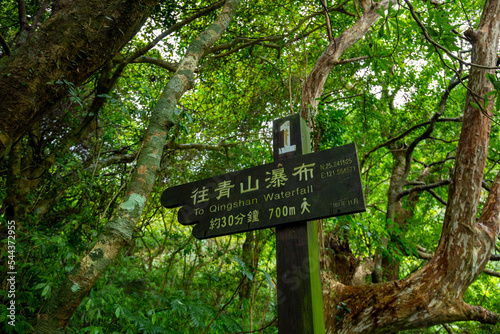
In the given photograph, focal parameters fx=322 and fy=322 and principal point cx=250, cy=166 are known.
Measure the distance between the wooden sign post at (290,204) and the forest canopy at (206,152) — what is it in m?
0.18

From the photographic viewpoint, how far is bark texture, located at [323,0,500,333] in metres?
2.41

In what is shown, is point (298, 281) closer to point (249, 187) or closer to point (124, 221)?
point (249, 187)

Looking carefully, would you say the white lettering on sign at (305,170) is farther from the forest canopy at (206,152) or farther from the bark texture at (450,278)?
the bark texture at (450,278)

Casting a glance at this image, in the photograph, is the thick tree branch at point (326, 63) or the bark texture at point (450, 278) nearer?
the bark texture at point (450, 278)

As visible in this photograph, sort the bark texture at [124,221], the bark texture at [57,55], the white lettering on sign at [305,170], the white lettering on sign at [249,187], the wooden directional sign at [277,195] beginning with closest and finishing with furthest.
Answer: the bark texture at [124,221], the wooden directional sign at [277,195], the white lettering on sign at [305,170], the white lettering on sign at [249,187], the bark texture at [57,55]

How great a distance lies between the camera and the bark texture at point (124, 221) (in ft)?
5.55


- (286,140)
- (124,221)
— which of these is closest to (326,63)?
(286,140)

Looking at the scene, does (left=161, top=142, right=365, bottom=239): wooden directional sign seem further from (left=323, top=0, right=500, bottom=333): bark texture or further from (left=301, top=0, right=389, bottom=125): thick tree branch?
(left=301, top=0, right=389, bottom=125): thick tree branch

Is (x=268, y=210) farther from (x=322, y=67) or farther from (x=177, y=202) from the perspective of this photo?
(x=322, y=67)

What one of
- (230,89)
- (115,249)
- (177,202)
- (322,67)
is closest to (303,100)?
(322,67)

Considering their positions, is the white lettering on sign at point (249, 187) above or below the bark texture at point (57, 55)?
below

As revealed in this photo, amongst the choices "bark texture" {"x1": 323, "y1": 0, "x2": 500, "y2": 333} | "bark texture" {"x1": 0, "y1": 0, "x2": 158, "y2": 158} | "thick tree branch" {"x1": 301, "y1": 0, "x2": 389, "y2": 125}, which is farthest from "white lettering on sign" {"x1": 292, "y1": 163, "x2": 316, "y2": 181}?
"bark texture" {"x1": 0, "y1": 0, "x2": 158, "y2": 158}

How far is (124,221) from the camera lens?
1.96 meters

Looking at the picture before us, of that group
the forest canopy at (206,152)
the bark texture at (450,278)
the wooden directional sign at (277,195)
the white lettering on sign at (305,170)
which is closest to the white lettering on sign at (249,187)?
the wooden directional sign at (277,195)
